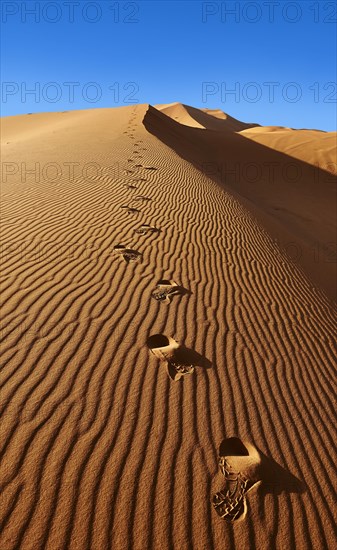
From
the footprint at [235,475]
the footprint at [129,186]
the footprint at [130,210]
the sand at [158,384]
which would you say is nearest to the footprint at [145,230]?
the sand at [158,384]

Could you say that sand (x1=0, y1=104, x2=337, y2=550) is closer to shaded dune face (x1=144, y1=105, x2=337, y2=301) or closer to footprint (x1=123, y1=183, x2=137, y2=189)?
footprint (x1=123, y1=183, x2=137, y2=189)

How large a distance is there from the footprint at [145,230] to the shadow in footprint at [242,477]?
437cm

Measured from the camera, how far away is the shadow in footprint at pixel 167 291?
4777 mm

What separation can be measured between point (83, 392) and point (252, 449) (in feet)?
4.64

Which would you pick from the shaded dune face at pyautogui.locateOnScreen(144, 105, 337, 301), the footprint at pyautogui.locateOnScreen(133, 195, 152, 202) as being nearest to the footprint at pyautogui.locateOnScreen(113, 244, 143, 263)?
the footprint at pyautogui.locateOnScreen(133, 195, 152, 202)

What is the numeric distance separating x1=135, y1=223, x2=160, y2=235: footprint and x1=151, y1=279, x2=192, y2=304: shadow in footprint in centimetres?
176

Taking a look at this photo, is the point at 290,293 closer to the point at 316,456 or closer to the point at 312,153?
the point at 316,456

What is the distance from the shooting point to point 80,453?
2.60 m

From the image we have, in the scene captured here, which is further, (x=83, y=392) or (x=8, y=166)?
(x=8, y=166)

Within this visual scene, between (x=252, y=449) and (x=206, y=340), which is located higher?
(x=206, y=340)

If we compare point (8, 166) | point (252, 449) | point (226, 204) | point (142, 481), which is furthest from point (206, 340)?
point (8, 166)

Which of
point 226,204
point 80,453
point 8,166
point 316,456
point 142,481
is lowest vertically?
point 316,456

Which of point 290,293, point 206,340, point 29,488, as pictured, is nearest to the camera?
point 29,488

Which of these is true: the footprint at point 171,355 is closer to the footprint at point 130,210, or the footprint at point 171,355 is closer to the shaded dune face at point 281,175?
the footprint at point 130,210
